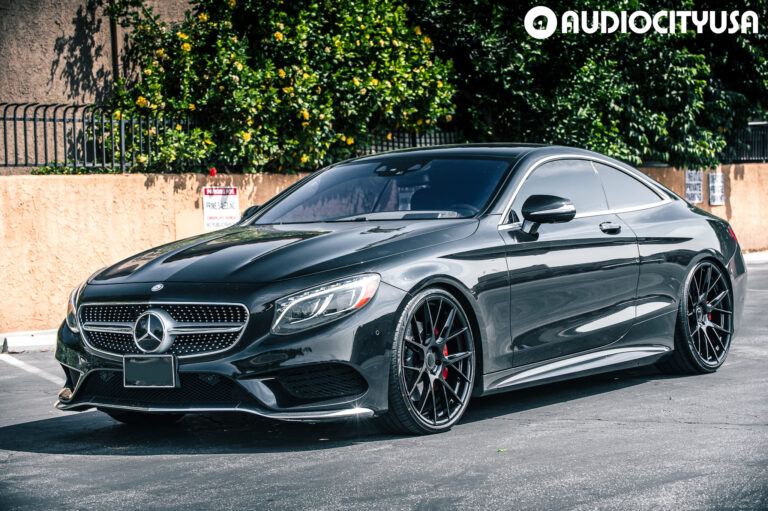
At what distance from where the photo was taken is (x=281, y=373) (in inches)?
210

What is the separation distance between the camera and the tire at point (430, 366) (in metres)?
5.60

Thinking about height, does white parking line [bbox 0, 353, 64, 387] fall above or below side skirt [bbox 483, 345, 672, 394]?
below

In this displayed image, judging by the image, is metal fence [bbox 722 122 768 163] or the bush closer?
the bush

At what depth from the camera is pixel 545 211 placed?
21.2 ft

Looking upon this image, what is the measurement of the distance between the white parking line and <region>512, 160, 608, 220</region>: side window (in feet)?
12.8

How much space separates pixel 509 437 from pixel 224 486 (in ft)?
5.31

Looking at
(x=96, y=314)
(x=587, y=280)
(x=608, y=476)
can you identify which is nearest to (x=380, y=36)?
(x=587, y=280)

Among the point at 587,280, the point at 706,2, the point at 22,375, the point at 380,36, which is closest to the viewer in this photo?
the point at 587,280

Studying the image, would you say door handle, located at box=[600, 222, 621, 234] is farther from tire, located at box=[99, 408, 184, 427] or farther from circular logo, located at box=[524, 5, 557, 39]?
circular logo, located at box=[524, 5, 557, 39]

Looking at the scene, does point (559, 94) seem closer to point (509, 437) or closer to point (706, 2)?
point (706, 2)

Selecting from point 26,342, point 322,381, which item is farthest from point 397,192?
point 26,342

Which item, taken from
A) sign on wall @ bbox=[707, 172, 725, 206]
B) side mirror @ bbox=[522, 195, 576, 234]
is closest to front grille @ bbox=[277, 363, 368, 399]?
side mirror @ bbox=[522, 195, 576, 234]

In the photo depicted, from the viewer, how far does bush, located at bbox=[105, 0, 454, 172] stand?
14.7m

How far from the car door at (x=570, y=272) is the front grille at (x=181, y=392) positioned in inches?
66.1
